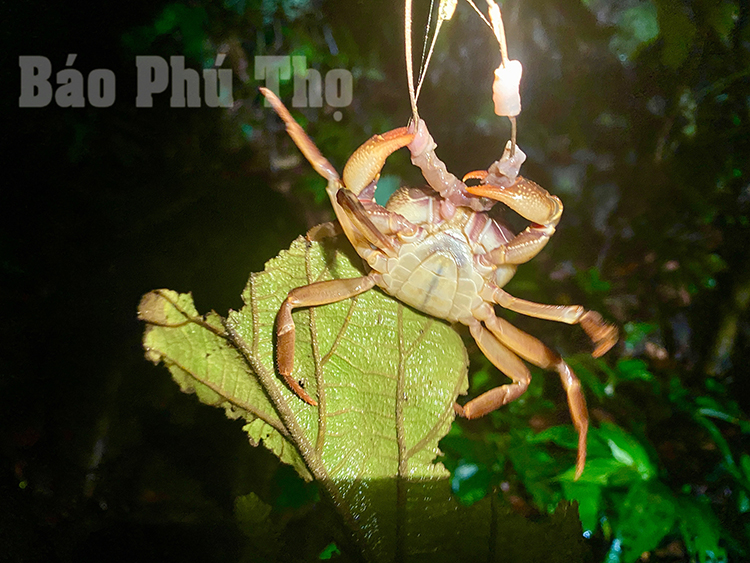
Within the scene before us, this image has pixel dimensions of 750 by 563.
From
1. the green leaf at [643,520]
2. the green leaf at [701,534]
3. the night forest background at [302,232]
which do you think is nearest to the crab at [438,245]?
the night forest background at [302,232]

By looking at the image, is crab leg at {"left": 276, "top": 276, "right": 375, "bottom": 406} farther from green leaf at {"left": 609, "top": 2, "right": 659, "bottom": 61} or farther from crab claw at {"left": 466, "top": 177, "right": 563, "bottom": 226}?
green leaf at {"left": 609, "top": 2, "right": 659, "bottom": 61}

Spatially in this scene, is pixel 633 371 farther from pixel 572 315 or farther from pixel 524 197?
pixel 524 197

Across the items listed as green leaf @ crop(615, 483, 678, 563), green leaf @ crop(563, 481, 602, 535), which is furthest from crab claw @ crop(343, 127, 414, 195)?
green leaf @ crop(615, 483, 678, 563)

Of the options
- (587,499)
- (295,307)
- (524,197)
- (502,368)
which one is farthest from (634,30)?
(587,499)

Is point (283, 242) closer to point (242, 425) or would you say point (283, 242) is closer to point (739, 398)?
point (242, 425)

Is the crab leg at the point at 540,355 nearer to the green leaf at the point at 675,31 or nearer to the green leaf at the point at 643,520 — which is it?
the green leaf at the point at 643,520

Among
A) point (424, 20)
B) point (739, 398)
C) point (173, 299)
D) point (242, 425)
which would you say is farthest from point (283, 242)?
point (739, 398)
